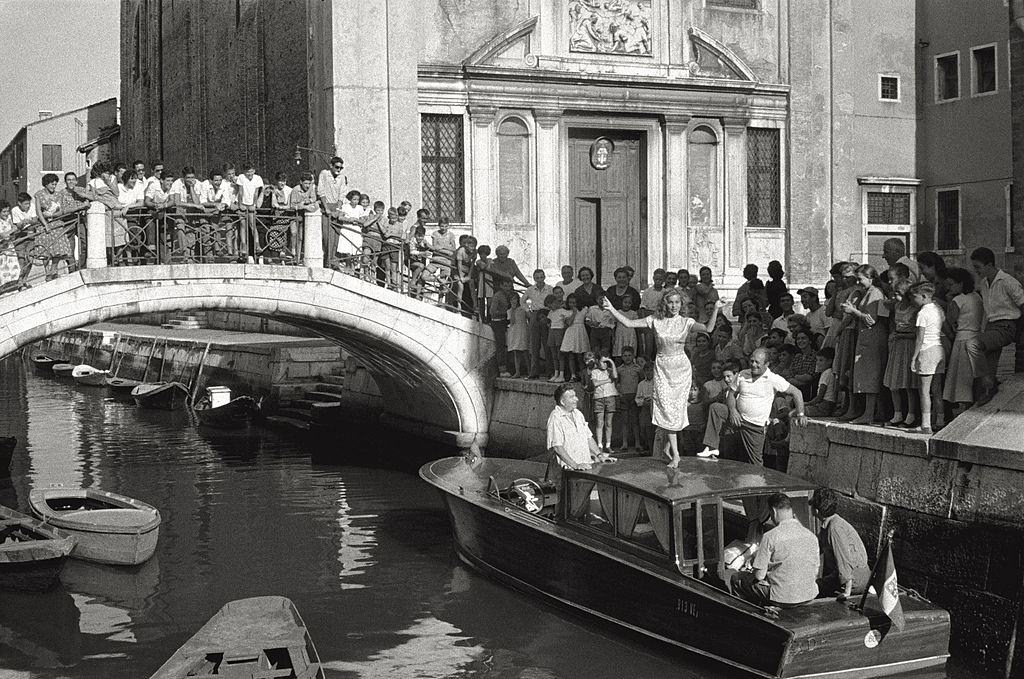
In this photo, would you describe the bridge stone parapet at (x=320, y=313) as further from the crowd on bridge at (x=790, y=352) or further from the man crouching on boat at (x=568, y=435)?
the man crouching on boat at (x=568, y=435)

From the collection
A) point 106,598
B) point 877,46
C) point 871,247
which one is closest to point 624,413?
point 106,598

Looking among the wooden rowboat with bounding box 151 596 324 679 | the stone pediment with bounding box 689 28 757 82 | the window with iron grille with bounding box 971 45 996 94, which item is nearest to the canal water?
the wooden rowboat with bounding box 151 596 324 679

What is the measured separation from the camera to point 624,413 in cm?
1493

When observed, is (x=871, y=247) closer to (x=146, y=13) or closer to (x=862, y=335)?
(x=862, y=335)

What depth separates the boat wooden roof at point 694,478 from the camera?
9.30 m

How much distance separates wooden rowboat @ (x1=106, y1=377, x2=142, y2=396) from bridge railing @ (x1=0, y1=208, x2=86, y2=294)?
1436cm

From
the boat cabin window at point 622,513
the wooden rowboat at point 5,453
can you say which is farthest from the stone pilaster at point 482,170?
the boat cabin window at point 622,513

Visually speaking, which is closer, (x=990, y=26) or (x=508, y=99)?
(x=508, y=99)

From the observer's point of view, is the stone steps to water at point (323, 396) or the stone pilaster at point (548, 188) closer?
the stone pilaster at point (548, 188)

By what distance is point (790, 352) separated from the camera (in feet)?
42.6

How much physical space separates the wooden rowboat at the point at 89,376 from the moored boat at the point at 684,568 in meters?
22.8

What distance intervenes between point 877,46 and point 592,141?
6.79 metres

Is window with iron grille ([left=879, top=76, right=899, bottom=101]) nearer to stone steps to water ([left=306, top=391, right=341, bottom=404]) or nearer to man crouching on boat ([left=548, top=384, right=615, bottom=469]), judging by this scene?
stone steps to water ([left=306, top=391, right=341, bottom=404])

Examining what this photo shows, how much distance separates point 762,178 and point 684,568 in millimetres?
14000
